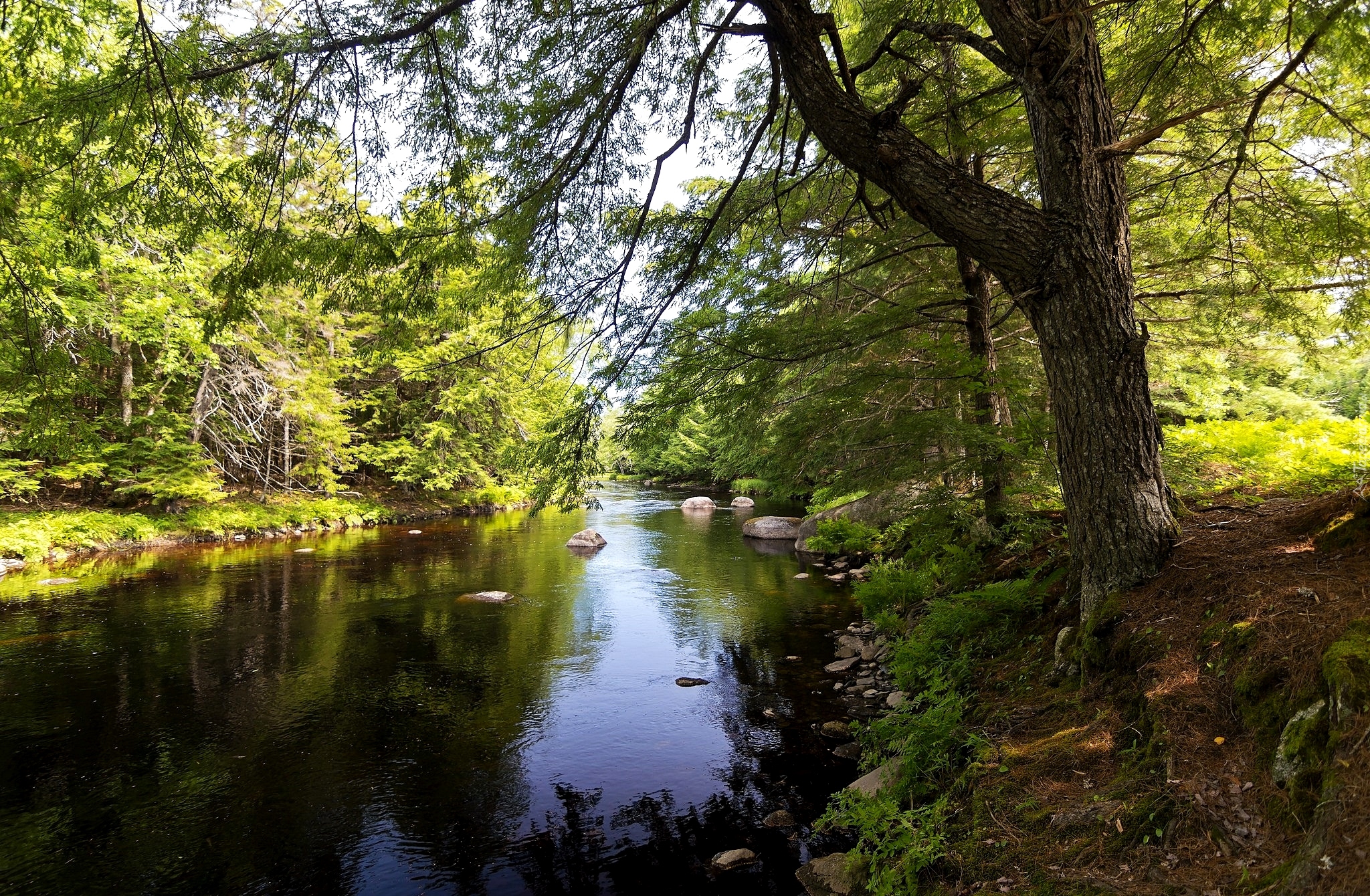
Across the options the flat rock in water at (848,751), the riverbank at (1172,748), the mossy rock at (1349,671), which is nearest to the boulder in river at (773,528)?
the flat rock in water at (848,751)

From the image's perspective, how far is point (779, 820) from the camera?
474 centimetres

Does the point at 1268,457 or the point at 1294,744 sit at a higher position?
the point at 1268,457

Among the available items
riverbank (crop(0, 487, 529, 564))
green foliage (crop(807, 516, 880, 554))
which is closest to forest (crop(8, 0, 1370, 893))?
green foliage (crop(807, 516, 880, 554))

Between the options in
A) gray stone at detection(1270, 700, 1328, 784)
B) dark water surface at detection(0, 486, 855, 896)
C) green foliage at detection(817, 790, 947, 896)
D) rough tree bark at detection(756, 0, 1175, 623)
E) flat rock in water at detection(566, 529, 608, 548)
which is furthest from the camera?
flat rock in water at detection(566, 529, 608, 548)

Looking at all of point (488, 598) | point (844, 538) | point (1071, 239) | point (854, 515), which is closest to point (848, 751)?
point (1071, 239)

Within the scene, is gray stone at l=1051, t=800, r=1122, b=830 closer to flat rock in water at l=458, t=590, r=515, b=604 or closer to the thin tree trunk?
the thin tree trunk

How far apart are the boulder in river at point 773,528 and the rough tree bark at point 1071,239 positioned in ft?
47.6

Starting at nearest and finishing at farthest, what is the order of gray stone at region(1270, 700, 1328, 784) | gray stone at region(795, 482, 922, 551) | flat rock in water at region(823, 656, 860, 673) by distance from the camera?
gray stone at region(1270, 700, 1328, 784), flat rock in water at region(823, 656, 860, 673), gray stone at region(795, 482, 922, 551)

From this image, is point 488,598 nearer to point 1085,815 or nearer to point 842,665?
point 842,665

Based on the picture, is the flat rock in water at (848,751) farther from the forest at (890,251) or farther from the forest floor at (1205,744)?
the forest floor at (1205,744)

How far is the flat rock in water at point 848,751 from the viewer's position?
561cm

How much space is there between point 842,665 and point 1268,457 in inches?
199

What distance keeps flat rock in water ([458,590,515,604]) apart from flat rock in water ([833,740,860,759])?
711 centimetres

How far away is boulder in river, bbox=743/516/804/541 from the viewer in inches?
727
